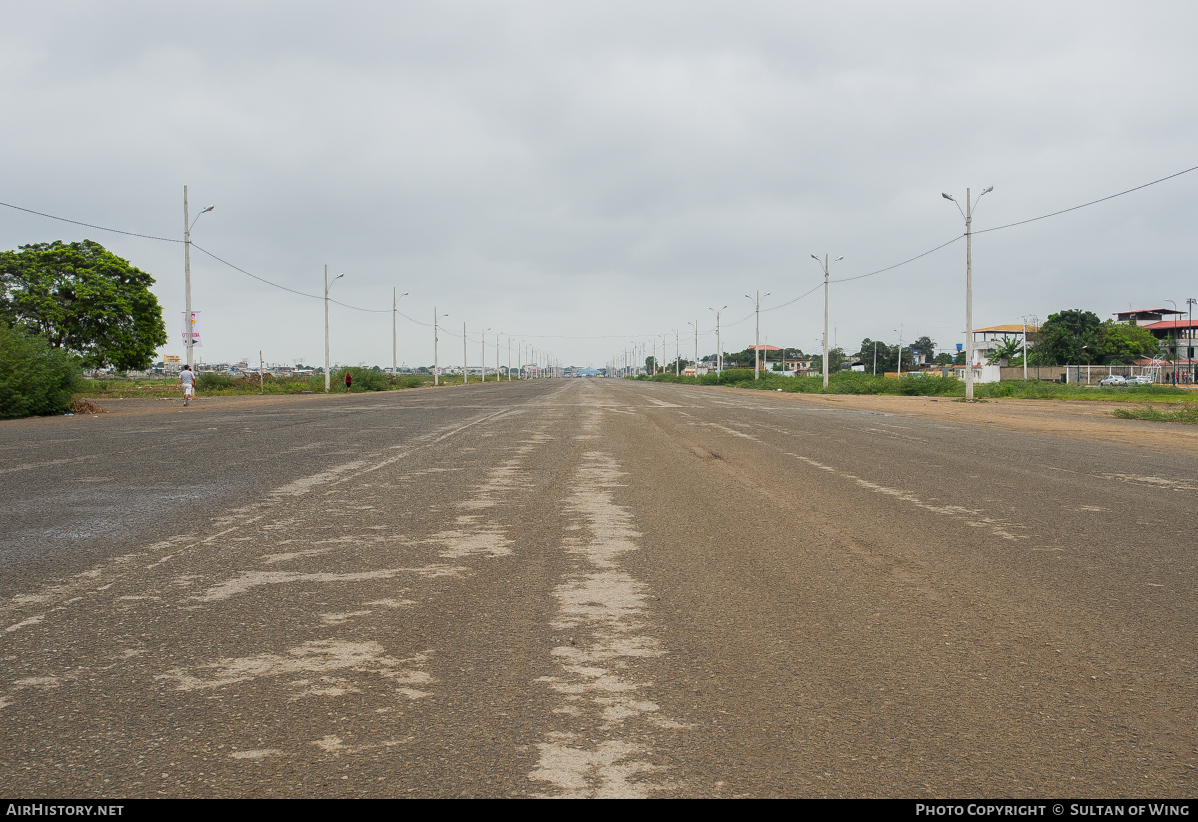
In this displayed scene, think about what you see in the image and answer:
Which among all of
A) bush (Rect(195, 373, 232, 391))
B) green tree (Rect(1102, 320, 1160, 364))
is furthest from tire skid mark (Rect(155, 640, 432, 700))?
green tree (Rect(1102, 320, 1160, 364))

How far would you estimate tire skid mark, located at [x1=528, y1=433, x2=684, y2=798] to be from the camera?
2744 millimetres

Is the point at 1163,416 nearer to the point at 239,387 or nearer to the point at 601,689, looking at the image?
the point at 601,689

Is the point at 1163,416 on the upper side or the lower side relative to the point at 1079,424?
upper

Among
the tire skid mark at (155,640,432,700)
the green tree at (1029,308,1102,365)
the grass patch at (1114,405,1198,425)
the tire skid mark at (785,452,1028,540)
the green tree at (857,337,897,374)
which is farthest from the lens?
the green tree at (857,337,897,374)

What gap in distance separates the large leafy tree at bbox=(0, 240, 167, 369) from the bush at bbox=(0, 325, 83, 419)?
2218cm

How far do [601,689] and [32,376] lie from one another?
26.5 m

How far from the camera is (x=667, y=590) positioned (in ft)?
16.6

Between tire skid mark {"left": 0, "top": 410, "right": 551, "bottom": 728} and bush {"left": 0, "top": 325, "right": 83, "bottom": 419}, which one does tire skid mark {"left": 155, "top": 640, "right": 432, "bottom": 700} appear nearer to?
tire skid mark {"left": 0, "top": 410, "right": 551, "bottom": 728}

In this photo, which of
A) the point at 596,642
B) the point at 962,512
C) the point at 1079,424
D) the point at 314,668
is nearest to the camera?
the point at 314,668

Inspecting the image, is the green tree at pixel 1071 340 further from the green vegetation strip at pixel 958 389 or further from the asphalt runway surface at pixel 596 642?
the asphalt runway surface at pixel 596 642

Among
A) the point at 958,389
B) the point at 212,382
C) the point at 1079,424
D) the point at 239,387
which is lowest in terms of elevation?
the point at 1079,424

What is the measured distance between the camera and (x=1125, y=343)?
281ft

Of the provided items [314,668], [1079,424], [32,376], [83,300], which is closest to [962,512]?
[314,668]
